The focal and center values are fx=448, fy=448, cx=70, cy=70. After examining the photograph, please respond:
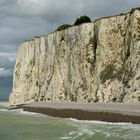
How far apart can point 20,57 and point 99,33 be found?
87.2ft

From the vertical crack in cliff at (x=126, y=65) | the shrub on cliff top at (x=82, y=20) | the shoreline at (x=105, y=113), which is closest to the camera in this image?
the shoreline at (x=105, y=113)

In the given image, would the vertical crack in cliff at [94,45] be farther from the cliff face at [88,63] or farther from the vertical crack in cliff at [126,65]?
the vertical crack in cliff at [126,65]

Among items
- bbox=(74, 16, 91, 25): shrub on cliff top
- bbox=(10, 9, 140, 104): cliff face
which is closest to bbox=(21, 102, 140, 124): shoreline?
bbox=(10, 9, 140, 104): cliff face

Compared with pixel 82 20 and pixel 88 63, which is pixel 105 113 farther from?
pixel 82 20

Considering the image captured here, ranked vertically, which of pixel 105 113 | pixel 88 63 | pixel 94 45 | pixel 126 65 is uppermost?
pixel 94 45

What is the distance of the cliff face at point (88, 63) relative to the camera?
36438 mm

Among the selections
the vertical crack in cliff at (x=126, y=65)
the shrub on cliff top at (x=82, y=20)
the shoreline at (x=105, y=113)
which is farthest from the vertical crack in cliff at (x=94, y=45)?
the shrub on cliff top at (x=82, y=20)

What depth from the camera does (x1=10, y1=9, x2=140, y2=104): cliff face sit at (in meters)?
36.4

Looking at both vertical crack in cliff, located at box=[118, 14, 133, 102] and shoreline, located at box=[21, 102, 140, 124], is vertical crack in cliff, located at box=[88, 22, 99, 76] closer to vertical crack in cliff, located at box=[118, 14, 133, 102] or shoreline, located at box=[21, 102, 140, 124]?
shoreline, located at box=[21, 102, 140, 124]

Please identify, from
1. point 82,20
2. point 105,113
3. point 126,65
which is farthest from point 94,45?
point 105,113

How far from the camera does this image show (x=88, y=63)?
43.7 metres

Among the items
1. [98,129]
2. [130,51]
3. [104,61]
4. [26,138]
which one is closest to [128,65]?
[130,51]

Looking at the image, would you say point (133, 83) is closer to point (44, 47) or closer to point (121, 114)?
point (121, 114)

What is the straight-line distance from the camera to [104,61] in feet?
134
